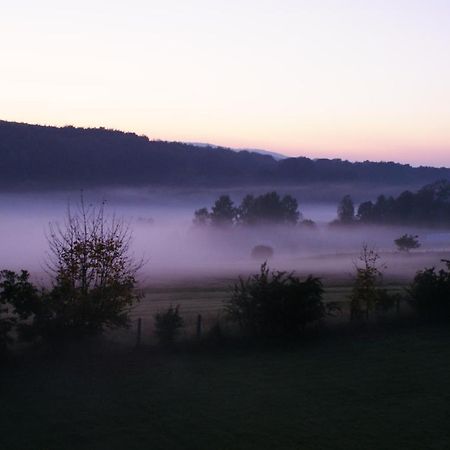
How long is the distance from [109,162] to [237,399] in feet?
447

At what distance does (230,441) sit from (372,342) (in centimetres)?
1174

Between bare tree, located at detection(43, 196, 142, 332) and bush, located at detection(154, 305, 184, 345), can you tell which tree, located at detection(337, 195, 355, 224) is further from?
bush, located at detection(154, 305, 184, 345)

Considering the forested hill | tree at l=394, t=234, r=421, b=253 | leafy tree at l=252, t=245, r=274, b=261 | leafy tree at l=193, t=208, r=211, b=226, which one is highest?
the forested hill

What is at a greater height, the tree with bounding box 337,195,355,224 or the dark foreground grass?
the tree with bounding box 337,195,355,224

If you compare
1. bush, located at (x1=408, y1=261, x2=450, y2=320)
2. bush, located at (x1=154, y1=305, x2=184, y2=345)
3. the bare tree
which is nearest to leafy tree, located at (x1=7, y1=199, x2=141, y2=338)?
the bare tree

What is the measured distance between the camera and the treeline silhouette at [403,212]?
497ft

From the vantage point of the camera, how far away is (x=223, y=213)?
144 metres

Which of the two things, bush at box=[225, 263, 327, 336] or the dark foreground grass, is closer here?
the dark foreground grass

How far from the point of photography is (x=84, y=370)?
20.5 m

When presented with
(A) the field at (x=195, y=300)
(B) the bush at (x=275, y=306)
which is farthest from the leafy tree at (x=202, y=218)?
(B) the bush at (x=275, y=306)

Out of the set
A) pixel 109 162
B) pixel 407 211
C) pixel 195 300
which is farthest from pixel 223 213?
pixel 195 300

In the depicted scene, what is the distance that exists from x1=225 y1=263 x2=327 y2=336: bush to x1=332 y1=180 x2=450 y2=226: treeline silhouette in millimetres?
125861

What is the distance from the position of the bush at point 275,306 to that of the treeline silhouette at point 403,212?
413 feet

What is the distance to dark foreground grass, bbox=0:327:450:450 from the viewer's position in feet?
45.9
